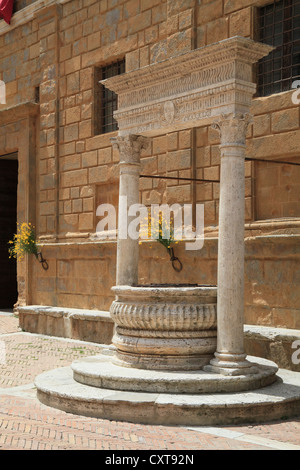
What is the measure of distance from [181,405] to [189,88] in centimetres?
387

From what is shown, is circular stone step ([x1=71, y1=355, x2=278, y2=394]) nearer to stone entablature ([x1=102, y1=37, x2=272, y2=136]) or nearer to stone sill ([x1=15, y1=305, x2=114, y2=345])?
stone entablature ([x1=102, y1=37, x2=272, y2=136])

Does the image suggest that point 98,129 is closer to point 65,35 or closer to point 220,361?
point 65,35

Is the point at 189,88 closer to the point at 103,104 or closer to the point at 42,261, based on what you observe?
the point at 103,104

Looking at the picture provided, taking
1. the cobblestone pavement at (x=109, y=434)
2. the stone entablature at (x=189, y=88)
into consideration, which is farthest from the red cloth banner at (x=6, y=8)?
the cobblestone pavement at (x=109, y=434)

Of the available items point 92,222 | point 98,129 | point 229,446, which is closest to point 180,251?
point 92,222

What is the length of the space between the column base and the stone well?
22cm

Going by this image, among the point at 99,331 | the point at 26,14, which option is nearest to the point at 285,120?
the point at 99,331

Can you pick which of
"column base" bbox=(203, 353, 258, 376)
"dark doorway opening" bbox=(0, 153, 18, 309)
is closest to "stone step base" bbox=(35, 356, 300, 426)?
"column base" bbox=(203, 353, 258, 376)

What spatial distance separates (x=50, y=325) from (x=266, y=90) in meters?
6.85

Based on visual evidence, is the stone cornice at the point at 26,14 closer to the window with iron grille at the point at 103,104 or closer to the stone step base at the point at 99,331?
the window with iron grille at the point at 103,104

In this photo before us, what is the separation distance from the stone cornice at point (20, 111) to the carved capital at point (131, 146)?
27.0 feet

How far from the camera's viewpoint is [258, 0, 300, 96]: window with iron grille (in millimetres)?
10484

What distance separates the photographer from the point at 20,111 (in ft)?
55.0
